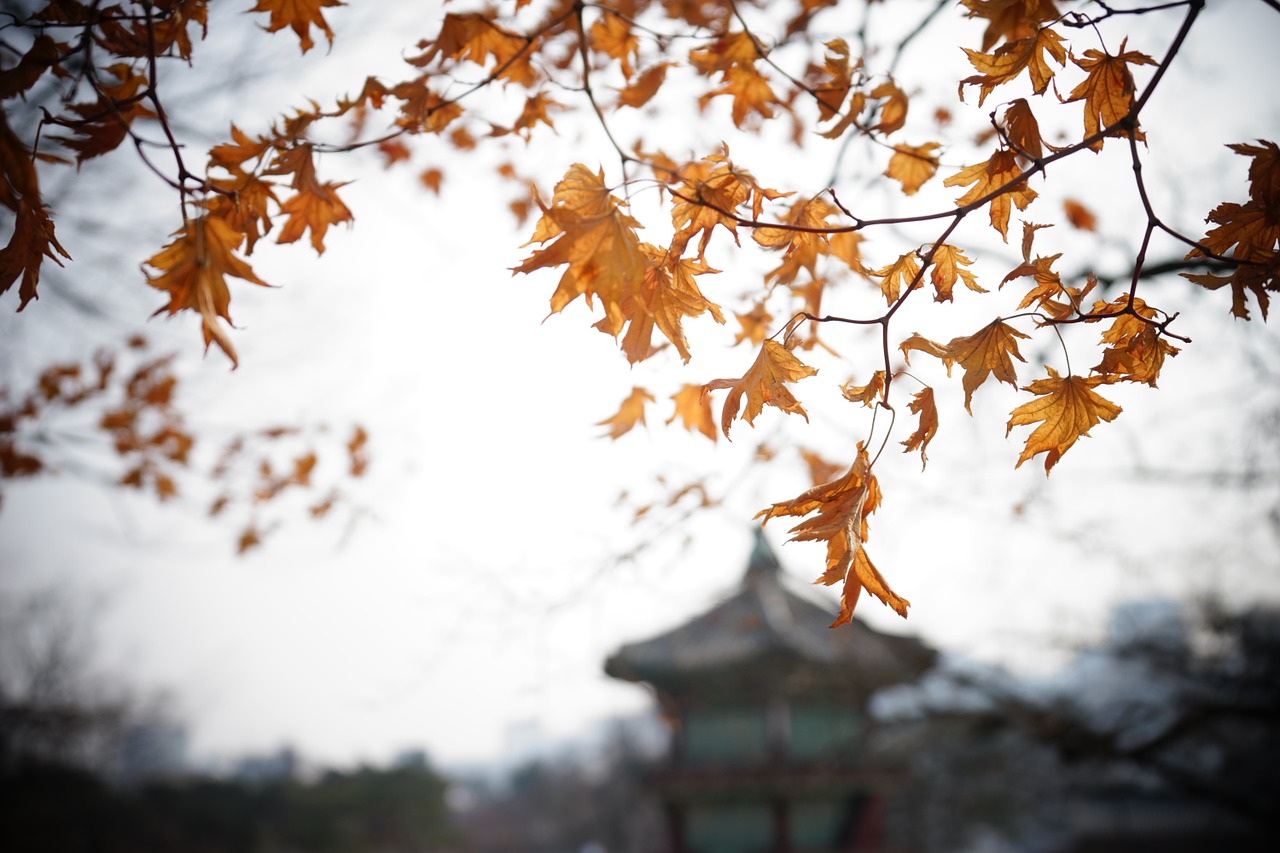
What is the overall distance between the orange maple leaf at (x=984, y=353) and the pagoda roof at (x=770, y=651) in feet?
16.2

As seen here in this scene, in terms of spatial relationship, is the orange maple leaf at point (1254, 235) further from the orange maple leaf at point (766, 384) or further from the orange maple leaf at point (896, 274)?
the orange maple leaf at point (766, 384)

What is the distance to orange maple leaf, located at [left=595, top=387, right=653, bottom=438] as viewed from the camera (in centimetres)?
234

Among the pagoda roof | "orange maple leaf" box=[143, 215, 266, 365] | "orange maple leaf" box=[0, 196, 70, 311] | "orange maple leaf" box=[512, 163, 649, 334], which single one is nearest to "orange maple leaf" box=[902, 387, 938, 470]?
"orange maple leaf" box=[512, 163, 649, 334]

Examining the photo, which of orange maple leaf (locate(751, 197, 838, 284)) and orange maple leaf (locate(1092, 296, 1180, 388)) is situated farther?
orange maple leaf (locate(751, 197, 838, 284))

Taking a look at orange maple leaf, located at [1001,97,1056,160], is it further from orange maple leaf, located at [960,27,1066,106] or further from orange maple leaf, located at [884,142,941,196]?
orange maple leaf, located at [884,142,941,196]

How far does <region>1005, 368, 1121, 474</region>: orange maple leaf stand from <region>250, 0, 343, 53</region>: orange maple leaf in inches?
63.1

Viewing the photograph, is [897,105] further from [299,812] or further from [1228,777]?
[299,812]

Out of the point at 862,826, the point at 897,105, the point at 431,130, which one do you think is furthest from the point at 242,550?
the point at 862,826

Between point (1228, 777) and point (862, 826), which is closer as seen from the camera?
point (862, 826)

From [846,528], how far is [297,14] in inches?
60.6

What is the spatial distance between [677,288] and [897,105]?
2.52 ft

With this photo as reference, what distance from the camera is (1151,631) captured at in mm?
11219

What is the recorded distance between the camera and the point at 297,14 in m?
1.62

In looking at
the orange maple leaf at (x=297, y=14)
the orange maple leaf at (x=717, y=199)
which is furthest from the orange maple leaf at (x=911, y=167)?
the orange maple leaf at (x=297, y=14)
